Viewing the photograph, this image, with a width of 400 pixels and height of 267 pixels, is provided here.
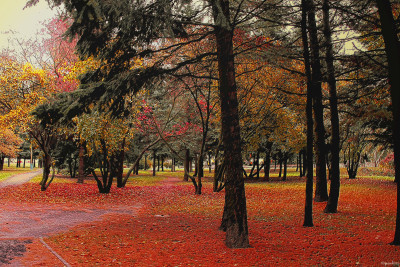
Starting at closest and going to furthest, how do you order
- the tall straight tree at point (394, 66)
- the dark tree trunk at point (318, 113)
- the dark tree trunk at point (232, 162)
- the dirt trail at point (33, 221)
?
the tall straight tree at point (394, 66) < the dirt trail at point (33, 221) < the dark tree trunk at point (232, 162) < the dark tree trunk at point (318, 113)

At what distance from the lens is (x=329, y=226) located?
27.6ft

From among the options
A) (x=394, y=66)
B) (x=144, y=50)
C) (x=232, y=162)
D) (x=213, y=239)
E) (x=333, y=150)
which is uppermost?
(x=144, y=50)

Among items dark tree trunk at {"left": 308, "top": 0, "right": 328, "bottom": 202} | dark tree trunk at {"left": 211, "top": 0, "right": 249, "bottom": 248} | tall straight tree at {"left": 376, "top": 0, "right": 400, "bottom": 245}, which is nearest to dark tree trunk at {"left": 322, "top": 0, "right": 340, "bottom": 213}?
dark tree trunk at {"left": 308, "top": 0, "right": 328, "bottom": 202}

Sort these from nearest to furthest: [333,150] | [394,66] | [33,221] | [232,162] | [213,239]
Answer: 1. [394,66]
2. [232,162]
3. [213,239]
4. [33,221]
5. [333,150]

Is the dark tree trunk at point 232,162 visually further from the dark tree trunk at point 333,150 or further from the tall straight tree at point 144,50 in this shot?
the dark tree trunk at point 333,150

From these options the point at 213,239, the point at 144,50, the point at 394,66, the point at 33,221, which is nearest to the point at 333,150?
the point at 394,66

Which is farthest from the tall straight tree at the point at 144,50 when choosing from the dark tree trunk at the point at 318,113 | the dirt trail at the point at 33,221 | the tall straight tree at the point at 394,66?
the dark tree trunk at the point at 318,113

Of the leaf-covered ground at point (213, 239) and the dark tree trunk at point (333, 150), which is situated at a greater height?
the dark tree trunk at point (333, 150)

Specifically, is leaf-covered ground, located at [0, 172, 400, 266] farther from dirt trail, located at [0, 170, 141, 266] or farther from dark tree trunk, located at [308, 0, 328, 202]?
dark tree trunk, located at [308, 0, 328, 202]

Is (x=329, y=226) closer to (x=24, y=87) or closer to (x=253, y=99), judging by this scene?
(x=253, y=99)

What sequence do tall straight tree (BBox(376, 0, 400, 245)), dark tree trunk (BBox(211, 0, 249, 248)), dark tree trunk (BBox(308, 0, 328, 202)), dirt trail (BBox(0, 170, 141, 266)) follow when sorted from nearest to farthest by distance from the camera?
tall straight tree (BBox(376, 0, 400, 245)), dirt trail (BBox(0, 170, 141, 266)), dark tree trunk (BBox(211, 0, 249, 248)), dark tree trunk (BBox(308, 0, 328, 202))

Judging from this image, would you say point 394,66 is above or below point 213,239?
above

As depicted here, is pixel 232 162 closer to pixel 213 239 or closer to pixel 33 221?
pixel 213 239

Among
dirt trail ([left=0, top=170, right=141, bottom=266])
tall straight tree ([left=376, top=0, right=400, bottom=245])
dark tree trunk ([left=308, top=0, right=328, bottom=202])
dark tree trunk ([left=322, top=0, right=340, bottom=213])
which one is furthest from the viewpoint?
dark tree trunk ([left=308, top=0, right=328, bottom=202])
